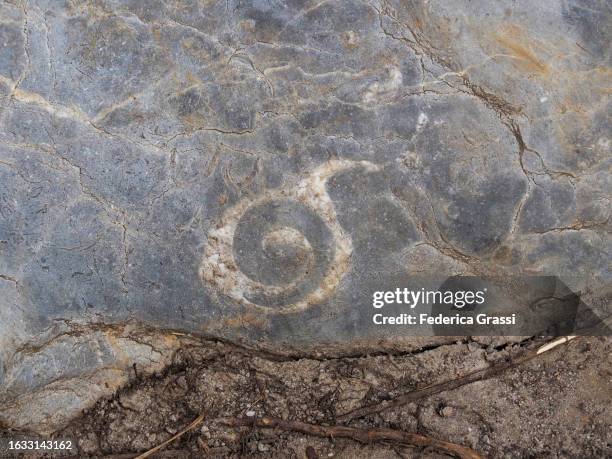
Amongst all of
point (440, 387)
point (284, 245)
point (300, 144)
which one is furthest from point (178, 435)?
point (300, 144)

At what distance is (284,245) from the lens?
2.47m

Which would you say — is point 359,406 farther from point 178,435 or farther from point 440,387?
point 178,435

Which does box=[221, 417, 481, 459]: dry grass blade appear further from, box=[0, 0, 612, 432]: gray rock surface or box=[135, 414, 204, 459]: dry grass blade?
box=[0, 0, 612, 432]: gray rock surface

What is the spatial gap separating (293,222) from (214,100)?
0.56 meters

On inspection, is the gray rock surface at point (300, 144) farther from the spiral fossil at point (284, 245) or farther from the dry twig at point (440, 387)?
the dry twig at point (440, 387)

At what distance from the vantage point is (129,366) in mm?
2697

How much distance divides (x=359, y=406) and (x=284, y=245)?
0.81m

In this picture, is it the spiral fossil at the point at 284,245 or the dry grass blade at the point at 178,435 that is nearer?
the spiral fossil at the point at 284,245

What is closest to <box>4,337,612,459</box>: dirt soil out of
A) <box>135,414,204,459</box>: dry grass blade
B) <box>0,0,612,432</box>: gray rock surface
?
<box>135,414,204,459</box>: dry grass blade

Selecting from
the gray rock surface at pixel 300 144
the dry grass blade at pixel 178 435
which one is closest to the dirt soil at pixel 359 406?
the dry grass blade at pixel 178 435

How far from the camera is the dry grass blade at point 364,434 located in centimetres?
274

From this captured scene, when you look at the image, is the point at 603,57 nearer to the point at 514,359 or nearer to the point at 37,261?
the point at 514,359

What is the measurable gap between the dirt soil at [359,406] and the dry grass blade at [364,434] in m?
0.02

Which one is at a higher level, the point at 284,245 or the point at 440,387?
the point at 284,245
